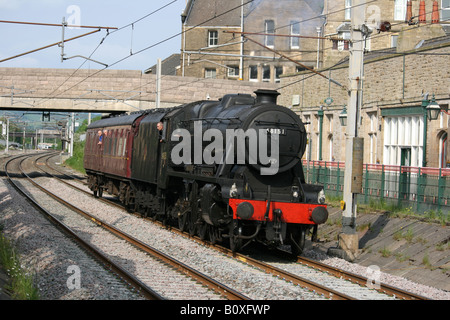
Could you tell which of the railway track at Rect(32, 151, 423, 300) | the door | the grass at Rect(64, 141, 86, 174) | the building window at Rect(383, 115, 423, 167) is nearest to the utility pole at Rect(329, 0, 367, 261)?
the railway track at Rect(32, 151, 423, 300)

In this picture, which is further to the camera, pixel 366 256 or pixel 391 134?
pixel 391 134

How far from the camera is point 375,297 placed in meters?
10.0

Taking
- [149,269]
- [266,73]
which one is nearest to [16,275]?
[149,269]

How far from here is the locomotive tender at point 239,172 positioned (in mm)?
13117

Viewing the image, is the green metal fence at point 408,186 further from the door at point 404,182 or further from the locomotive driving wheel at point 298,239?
the locomotive driving wheel at point 298,239

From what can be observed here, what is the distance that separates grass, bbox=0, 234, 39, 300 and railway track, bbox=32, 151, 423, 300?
4.39 meters

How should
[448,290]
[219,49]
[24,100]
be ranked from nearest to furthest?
[448,290]
[24,100]
[219,49]

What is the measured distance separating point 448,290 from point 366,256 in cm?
328

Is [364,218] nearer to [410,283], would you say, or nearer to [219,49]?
[410,283]

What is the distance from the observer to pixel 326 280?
1134 centimetres

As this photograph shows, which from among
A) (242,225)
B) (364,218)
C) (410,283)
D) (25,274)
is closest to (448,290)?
(410,283)

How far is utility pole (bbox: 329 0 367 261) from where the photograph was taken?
14391 mm

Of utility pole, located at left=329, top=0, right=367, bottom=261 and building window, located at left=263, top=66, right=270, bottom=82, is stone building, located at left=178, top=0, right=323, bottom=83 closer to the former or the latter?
building window, located at left=263, top=66, right=270, bottom=82

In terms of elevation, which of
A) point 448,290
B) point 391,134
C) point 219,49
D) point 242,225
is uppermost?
point 219,49
